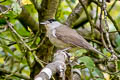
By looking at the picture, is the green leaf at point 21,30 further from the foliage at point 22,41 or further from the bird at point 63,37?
the bird at point 63,37

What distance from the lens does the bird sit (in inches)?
145

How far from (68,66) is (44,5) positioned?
736 millimetres

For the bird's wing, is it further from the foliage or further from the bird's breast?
the foliage

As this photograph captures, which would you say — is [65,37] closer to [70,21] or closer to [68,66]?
[70,21]

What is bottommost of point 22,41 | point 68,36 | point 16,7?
point 68,36

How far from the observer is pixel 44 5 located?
3297mm

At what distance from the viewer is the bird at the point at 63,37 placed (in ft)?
12.1

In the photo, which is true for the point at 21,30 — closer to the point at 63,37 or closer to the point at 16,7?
the point at 63,37

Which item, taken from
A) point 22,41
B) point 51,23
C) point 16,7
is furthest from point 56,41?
point 16,7

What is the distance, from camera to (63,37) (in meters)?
4.00

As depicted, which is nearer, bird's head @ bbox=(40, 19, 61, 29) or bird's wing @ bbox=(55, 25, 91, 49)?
bird's head @ bbox=(40, 19, 61, 29)

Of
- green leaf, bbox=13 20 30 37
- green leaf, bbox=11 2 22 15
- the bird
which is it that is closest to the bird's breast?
the bird

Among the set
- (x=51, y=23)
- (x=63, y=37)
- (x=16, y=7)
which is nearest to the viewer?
(x=16, y=7)

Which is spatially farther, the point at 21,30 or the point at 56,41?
the point at 21,30
